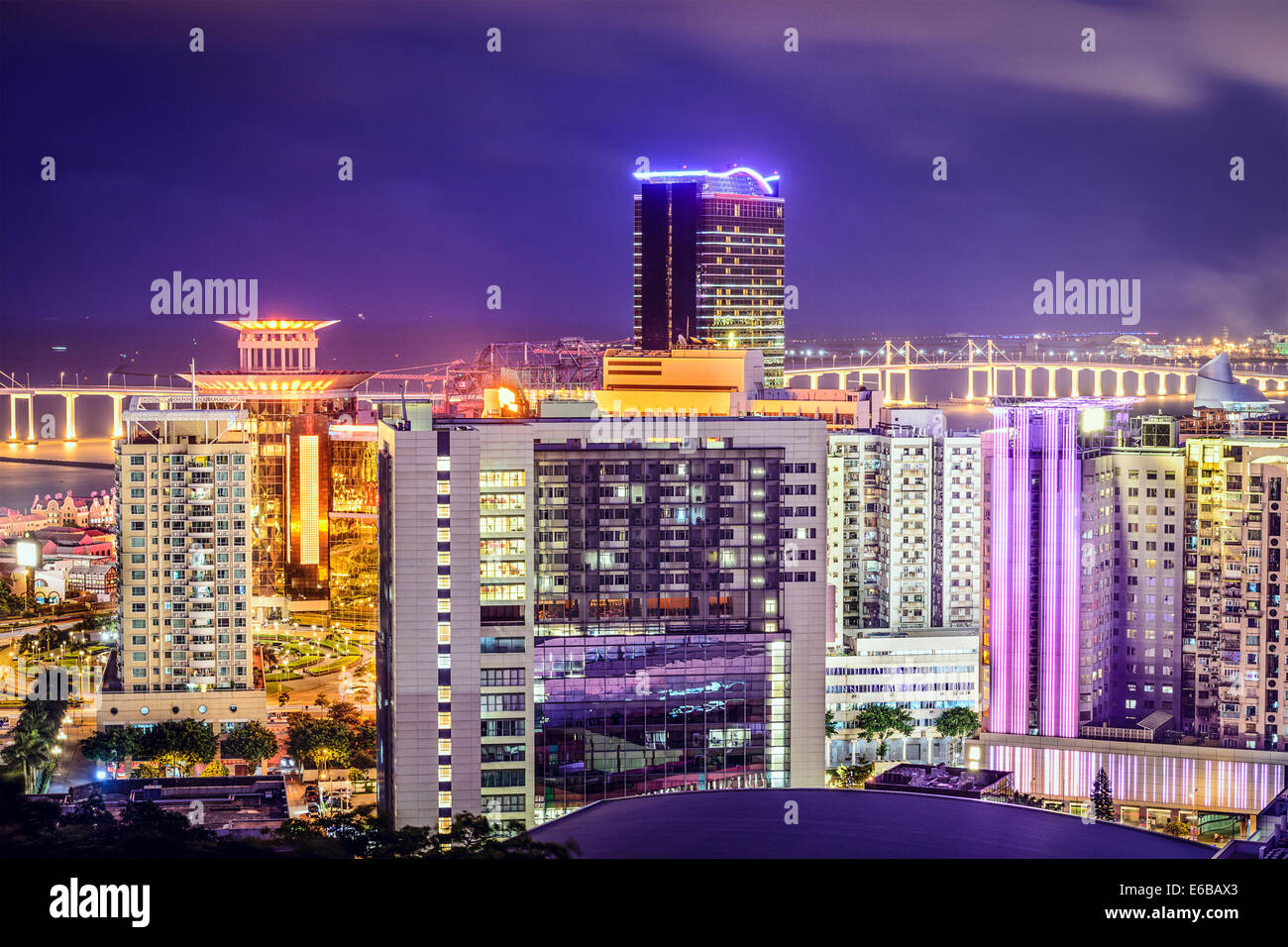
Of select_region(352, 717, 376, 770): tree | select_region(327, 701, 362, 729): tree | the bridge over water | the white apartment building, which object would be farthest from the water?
the white apartment building

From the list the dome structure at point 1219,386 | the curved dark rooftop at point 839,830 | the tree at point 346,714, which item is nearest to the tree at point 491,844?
the curved dark rooftop at point 839,830

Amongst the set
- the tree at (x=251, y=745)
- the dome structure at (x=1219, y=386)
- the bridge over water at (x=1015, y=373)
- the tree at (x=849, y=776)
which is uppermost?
the bridge over water at (x=1015, y=373)

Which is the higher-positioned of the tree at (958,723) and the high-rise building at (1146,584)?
the high-rise building at (1146,584)

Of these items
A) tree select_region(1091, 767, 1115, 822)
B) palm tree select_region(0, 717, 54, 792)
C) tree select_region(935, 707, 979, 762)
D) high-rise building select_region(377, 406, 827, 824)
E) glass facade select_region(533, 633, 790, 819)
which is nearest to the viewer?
high-rise building select_region(377, 406, 827, 824)

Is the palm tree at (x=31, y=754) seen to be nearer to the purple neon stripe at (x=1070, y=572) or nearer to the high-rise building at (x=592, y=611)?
the high-rise building at (x=592, y=611)

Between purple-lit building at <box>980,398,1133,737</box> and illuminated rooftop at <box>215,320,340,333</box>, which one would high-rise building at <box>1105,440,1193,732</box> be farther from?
illuminated rooftop at <box>215,320,340,333</box>

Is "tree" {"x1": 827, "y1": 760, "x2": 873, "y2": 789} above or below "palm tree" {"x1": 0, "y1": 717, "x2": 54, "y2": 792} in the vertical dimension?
below
